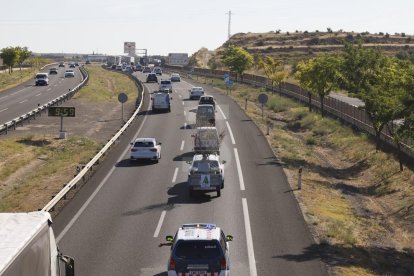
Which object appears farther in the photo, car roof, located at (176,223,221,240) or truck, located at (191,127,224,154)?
truck, located at (191,127,224,154)

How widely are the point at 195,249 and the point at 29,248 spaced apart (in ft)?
20.0

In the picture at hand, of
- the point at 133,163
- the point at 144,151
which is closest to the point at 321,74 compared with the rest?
the point at 144,151

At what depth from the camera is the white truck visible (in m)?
9.27

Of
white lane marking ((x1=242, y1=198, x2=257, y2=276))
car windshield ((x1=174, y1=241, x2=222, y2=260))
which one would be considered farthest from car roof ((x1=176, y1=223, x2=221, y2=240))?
white lane marking ((x1=242, y1=198, x2=257, y2=276))

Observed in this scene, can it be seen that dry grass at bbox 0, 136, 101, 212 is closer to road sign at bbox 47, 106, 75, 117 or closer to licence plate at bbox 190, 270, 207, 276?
road sign at bbox 47, 106, 75, 117

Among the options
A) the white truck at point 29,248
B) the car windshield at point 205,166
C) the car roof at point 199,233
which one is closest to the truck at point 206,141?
the car windshield at point 205,166

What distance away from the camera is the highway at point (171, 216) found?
61.6ft

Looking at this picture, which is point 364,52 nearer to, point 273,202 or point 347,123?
point 347,123

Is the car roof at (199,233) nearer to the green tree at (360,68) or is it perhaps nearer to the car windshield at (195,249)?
the car windshield at (195,249)

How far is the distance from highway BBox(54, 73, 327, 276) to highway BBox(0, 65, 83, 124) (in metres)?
26.1

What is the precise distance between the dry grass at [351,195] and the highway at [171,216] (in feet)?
3.72

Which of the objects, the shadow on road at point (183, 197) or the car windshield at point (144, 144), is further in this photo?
the car windshield at point (144, 144)

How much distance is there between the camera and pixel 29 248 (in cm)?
1009

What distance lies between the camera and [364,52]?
43000 mm
